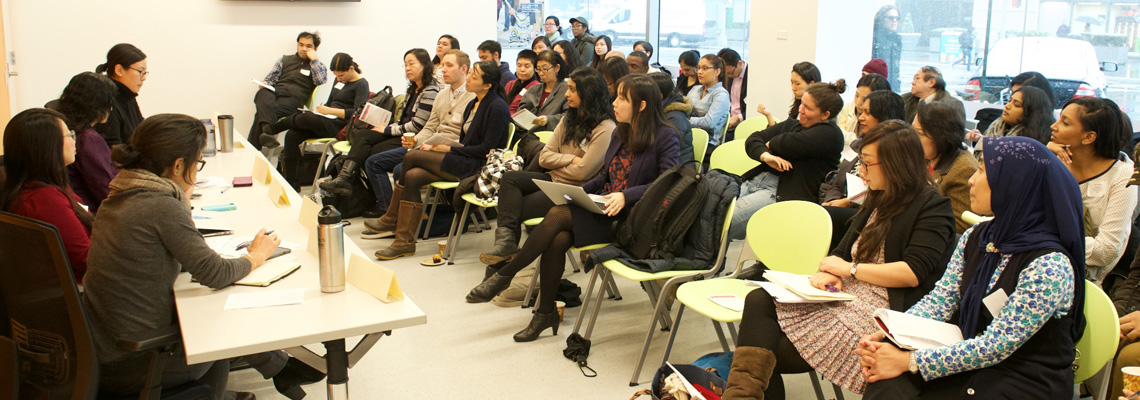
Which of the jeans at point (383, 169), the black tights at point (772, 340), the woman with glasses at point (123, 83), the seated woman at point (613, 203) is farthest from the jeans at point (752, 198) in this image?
the woman with glasses at point (123, 83)

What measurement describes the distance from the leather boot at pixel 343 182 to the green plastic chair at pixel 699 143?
99.9 inches

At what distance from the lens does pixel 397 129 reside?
5.85 meters

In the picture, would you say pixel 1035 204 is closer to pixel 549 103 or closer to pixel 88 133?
pixel 88 133

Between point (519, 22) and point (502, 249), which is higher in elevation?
point (519, 22)

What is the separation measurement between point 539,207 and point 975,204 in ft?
8.00

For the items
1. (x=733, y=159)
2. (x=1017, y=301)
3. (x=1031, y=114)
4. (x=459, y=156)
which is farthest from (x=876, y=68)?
(x=1017, y=301)

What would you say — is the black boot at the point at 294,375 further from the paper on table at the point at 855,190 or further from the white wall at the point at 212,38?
the white wall at the point at 212,38

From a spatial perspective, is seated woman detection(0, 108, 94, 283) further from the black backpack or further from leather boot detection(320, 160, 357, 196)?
leather boot detection(320, 160, 357, 196)

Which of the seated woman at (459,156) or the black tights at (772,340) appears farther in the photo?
the seated woman at (459,156)

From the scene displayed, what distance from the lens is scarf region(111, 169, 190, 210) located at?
2156mm

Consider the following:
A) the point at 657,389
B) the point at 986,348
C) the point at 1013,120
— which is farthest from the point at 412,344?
the point at 1013,120

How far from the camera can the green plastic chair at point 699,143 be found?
14.7 feet

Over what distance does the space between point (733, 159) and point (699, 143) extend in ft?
0.70

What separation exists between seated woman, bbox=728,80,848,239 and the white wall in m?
5.15
